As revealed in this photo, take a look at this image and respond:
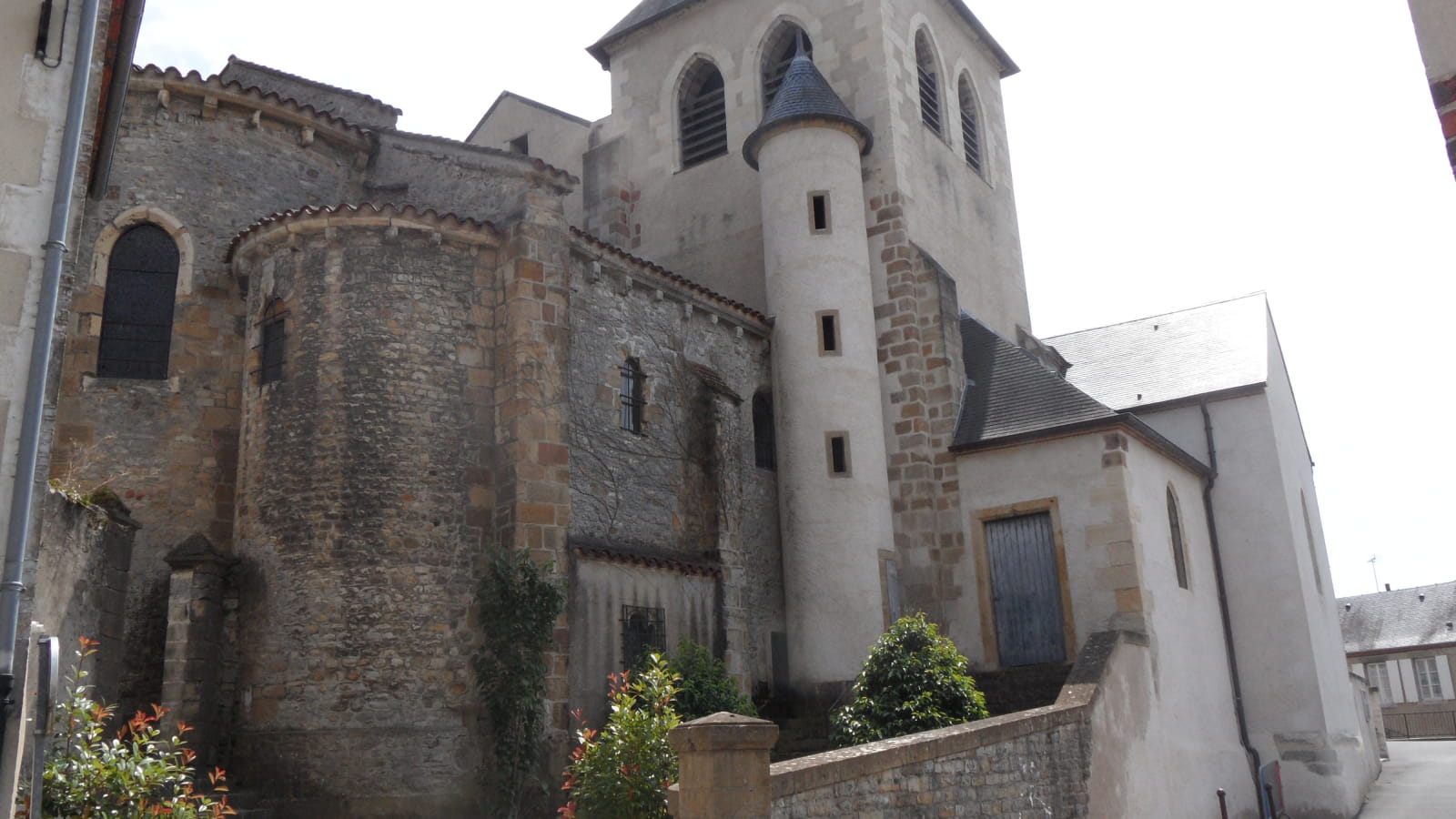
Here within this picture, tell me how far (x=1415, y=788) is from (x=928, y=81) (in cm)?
1549

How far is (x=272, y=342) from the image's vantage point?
544 inches

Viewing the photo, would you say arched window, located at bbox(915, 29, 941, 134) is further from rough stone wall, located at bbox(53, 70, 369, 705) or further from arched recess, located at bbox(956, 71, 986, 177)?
rough stone wall, located at bbox(53, 70, 369, 705)

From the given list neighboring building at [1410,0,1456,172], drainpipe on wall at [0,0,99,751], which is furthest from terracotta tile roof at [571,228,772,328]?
neighboring building at [1410,0,1456,172]

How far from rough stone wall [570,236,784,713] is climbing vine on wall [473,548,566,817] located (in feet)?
2.78

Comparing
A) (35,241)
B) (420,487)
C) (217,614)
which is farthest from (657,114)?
(35,241)

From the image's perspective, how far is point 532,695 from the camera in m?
12.4

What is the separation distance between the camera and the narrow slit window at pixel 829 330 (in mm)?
18234

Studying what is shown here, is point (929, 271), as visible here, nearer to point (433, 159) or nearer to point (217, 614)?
point (433, 159)

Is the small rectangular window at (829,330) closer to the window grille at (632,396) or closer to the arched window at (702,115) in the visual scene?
the window grille at (632,396)

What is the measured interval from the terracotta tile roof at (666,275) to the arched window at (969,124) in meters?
6.81

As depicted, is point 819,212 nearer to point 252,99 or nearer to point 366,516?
point 252,99

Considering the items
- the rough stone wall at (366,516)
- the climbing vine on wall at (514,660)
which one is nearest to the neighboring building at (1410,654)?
the climbing vine on wall at (514,660)

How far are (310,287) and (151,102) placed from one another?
3.23m

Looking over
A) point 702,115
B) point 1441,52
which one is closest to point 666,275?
point 702,115
